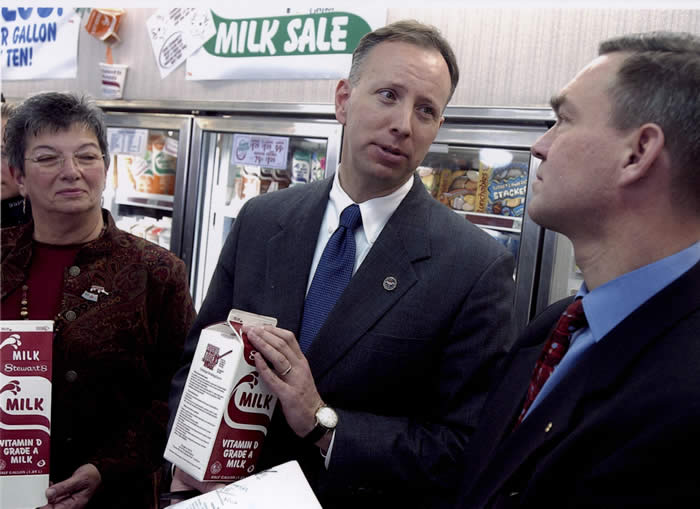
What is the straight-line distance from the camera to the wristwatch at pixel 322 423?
49.8 inches

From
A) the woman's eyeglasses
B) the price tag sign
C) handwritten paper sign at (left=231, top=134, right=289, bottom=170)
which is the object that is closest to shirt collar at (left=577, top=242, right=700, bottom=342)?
the woman's eyeglasses

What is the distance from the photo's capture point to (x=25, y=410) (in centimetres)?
A: 138

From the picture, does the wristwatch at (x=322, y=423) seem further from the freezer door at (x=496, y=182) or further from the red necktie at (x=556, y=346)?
the freezer door at (x=496, y=182)

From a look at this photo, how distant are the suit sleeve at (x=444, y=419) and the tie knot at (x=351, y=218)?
33 cm

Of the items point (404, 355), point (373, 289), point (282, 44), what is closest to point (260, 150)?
point (282, 44)

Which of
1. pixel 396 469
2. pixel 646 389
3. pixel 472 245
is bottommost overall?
pixel 396 469

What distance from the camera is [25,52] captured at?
14.1ft

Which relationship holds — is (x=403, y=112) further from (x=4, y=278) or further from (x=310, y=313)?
(x=4, y=278)

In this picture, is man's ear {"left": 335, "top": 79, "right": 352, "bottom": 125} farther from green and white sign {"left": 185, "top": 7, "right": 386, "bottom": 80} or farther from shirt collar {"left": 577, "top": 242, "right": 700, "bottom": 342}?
green and white sign {"left": 185, "top": 7, "right": 386, "bottom": 80}

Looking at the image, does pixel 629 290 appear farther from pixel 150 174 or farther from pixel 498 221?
pixel 150 174

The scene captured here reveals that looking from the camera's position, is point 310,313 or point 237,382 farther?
point 310,313

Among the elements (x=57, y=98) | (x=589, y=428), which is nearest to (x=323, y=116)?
(x=57, y=98)

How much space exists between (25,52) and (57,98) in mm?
3084

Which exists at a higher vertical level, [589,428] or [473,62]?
[473,62]
